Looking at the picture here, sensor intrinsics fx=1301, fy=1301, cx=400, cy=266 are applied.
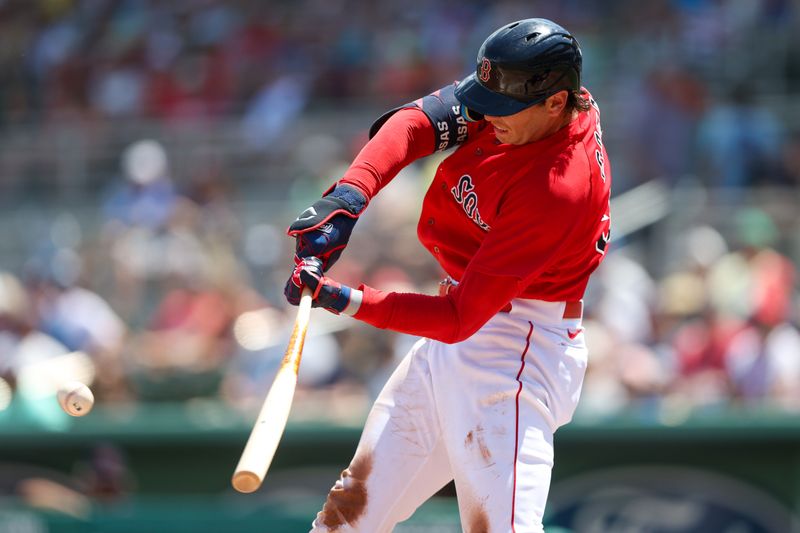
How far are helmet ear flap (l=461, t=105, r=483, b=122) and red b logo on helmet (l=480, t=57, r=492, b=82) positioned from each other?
0.90 feet

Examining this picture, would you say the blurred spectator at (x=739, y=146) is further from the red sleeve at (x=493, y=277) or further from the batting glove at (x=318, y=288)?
the batting glove at (x=318, y=288)

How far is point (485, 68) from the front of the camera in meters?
3.67

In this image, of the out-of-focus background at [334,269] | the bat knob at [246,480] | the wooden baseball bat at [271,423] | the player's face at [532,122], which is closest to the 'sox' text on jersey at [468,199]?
the player's face at [532,122]

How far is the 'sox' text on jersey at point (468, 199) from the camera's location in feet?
12.5

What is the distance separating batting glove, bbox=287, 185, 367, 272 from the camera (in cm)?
364

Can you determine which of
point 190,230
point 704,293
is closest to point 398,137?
point 704,293

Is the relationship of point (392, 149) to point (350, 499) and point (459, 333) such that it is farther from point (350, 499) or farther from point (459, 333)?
point (350, 499)

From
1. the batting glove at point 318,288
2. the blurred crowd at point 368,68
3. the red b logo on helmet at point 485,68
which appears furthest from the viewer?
the blurred crowd at point 368,68

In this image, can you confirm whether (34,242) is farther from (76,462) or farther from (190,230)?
(76,462)

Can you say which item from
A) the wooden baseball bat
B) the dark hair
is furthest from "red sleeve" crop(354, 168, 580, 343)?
the dark hair

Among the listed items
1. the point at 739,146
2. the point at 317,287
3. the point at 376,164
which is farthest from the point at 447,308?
the point at 739,146

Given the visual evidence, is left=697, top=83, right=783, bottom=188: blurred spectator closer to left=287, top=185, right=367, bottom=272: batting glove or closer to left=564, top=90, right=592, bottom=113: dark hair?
left=564, top=90, right=592, bottom=113: dark hair

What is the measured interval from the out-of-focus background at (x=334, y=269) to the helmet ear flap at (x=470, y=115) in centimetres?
328

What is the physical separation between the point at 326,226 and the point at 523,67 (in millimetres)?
704
